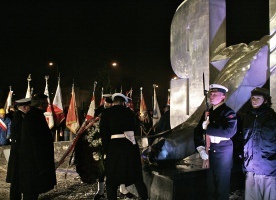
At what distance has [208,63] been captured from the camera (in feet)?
21.2

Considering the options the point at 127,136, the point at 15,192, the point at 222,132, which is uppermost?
the point at 222,132

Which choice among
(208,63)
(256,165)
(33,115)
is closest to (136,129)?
(33,115)

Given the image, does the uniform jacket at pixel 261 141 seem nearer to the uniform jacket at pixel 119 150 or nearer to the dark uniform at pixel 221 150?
the dark uniform at pixel 221 150

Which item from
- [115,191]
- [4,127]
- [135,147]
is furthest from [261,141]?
[4,127]

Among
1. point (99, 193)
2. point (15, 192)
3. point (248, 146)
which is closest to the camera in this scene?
point (248, 146)

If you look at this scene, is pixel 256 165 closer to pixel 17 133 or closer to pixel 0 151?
pixel 17 133

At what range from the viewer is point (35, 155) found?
14.7 ft

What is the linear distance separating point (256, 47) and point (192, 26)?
1759 millimetres

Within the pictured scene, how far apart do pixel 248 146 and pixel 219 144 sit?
0.35 m

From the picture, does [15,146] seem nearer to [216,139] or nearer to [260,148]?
[216,139]

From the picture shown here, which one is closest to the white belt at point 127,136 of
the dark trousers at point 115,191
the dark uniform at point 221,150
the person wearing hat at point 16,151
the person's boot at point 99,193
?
the dark trousers at point 115,191

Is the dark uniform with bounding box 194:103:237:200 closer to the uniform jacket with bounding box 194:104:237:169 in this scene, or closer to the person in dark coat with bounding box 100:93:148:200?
the uniform jacket with bounding box 194:104:237:169

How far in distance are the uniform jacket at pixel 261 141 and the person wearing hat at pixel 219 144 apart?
19cm

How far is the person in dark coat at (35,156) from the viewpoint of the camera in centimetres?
451
